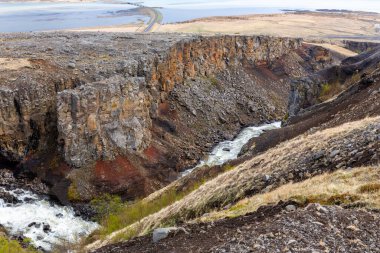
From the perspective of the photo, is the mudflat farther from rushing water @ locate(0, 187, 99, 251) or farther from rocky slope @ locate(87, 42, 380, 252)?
rocky slope @ locate(87, 42, 380, 252)

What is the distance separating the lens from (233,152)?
5062cm

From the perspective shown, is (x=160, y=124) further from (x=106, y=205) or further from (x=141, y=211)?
(x=141, y=211)

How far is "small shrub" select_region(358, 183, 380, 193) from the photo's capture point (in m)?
14.1

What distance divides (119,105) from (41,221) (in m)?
14.8

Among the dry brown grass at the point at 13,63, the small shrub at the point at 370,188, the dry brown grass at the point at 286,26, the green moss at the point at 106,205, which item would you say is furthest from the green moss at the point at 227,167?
the dry brown grass at the point at 286,26

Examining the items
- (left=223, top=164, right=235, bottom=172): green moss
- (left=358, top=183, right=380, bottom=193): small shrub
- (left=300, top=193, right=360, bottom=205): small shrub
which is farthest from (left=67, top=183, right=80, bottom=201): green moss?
Answer: (left=358, top=183, right=380, bottom=193): small shrub

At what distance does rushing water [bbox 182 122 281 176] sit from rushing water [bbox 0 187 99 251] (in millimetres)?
14200

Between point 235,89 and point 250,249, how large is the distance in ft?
184

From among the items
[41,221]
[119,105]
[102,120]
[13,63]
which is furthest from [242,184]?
[13,63]

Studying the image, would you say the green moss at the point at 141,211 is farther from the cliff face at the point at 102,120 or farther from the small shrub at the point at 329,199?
the small shrub at the point at 329,199

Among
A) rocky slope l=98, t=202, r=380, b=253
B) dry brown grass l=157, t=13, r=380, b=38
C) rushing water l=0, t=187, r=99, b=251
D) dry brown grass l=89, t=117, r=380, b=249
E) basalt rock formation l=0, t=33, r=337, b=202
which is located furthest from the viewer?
dry brown grass l=157, t=13, r=380, b=38

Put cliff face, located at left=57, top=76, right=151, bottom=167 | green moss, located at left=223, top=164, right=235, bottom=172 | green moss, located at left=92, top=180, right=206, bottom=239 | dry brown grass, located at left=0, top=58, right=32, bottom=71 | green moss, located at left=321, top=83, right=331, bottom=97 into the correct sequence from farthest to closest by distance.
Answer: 1. green moss, located at left=321, top=83, right=331, bottom=97
2. dry brown grass, located at left=0, top=58, right=32, bottom=71
3. cliff face, located at left=57, top=76, right=151, bottom=167
4. green moss, located at left=223, top=164, right=235, bottom=172
5. green moss, located at left=92, top=180, right=206, bottom=239

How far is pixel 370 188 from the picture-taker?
14.2 m

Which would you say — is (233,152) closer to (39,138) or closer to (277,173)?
(39,138)
